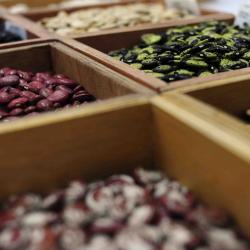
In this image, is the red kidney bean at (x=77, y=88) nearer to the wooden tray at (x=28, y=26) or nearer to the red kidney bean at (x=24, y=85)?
the red kidney bean at (x=24, y=85)

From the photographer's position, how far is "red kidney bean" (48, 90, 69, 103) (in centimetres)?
128

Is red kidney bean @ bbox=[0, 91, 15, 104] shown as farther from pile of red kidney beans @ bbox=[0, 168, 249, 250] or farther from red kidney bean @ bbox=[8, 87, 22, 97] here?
pile of red kidney beans @ bbox=[0, 168, 249, 250]

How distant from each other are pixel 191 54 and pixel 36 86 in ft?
1.54

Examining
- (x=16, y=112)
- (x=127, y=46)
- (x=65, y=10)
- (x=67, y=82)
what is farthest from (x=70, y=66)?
(x=65, y=10)

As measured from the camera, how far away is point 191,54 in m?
1.45

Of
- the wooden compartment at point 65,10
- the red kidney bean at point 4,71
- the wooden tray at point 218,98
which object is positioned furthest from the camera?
the wooden compartment at point 65,10

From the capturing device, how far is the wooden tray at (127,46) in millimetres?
1097

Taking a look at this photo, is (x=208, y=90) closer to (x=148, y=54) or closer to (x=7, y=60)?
(x=148, y=54)

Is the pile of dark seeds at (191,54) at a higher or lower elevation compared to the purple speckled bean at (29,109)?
higher

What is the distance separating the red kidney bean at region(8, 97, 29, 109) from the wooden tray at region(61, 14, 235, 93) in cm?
24

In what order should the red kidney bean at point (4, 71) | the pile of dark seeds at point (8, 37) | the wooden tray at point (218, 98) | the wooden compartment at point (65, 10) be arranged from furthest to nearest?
the wooden compartment at point (65, 10) < the pile of dark seeds at point (8, 37) < the red kidney bean at point (4, 71) < the wooden tray at point (218, 98)

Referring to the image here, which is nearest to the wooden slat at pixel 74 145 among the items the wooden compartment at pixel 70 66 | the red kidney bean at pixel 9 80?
the wooden compartment at pixel 70 66

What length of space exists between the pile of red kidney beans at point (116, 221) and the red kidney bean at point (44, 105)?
1.24 ft

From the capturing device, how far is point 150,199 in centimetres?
84
